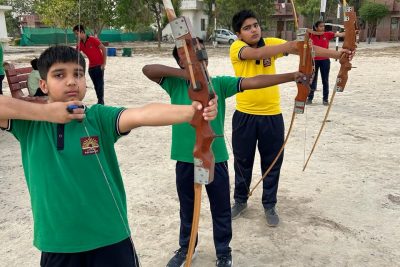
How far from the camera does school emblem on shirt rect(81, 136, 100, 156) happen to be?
1.74 meters

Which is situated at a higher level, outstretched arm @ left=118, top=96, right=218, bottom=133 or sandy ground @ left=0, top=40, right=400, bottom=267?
outstretched arm @ left=118, top=96, right=218, bottom=133

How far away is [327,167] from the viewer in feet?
15.8

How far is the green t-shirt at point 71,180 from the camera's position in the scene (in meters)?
1.73

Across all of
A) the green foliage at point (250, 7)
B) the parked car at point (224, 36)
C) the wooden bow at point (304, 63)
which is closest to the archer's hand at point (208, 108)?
the wooden bow at point (304, 63)

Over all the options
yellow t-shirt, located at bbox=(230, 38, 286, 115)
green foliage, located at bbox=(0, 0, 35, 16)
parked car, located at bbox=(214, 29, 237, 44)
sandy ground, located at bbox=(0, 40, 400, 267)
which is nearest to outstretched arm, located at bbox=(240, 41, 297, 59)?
yellow t-shirt, located at bbox=(230, 38, 286, 115)

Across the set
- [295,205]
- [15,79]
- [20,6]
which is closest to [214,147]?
[295,205]

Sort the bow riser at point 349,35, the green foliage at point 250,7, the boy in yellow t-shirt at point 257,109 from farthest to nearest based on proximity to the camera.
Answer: the green foliage at point 250,7, the bow riser at point 349,35, the boy in yellow t-shirt at point 257,109

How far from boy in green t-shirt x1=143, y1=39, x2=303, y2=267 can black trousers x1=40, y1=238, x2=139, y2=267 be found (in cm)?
84

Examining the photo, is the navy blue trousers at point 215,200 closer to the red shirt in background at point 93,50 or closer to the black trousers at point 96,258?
the black trousers at point 96,258

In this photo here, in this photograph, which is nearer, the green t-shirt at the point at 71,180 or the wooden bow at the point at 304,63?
the green t-shirt at the point at 71,180

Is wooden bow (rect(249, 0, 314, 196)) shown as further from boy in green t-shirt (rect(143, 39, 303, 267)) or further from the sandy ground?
the sandy ground

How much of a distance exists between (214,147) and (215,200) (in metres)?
0.37

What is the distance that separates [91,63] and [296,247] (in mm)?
6050

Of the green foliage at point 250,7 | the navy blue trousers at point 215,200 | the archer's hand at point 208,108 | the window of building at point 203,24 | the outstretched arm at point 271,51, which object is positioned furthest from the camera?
the window of building at point 203,24
